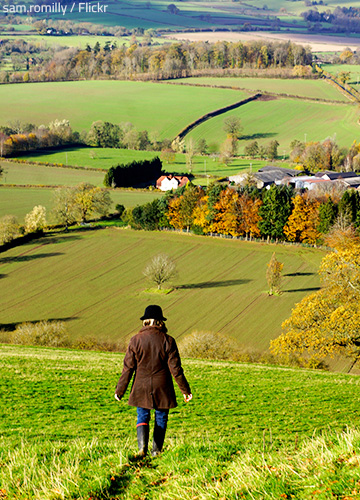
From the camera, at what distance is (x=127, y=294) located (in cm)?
6956

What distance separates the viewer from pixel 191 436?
14336mm

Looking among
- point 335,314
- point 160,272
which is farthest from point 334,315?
point 160,272

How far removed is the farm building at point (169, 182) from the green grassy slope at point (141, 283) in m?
38.4

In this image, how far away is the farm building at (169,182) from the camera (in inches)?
5217

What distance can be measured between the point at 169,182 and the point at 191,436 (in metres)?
120

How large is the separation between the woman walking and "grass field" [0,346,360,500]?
55 cm

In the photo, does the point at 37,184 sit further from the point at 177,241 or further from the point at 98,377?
the point at 98,377

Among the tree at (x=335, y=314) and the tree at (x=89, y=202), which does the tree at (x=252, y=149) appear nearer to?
the tree at (x=89, y=202)

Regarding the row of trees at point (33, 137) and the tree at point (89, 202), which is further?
the row of trees at point (33, 137)

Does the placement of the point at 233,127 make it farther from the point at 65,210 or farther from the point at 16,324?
the point at 16,324

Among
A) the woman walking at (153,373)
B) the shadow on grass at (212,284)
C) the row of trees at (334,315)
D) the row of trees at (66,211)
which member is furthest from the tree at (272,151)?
the woman walking at (153,373)

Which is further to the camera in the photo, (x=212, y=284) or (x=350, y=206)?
(x=350, y=206)

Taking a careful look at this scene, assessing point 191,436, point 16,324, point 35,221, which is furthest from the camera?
point 35,221

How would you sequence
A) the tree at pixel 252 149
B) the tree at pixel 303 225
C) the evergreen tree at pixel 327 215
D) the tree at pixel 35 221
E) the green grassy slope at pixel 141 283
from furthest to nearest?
the tree at pixel 252 149 < the tree at pixel 35 221 < the tree at pixel 303 225 < the evergreen tree at pixel 327 215 < the green grassy slope at pixel 141 283
